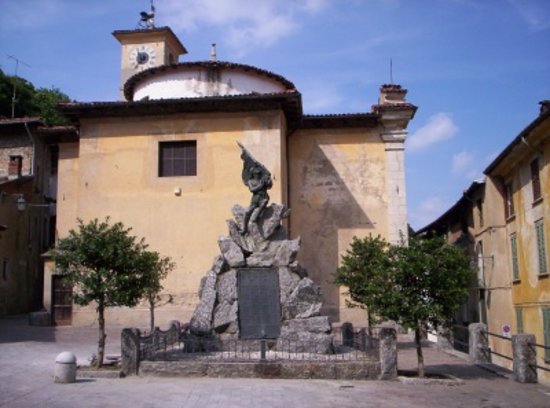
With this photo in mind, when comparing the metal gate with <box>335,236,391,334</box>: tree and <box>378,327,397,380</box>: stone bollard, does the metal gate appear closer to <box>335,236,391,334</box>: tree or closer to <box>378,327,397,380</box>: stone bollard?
<box>335,236,391,334</box>: tree

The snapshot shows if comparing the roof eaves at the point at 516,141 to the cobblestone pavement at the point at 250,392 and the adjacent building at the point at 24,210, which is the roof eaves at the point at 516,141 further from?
the adjacent building at the point at 24,210

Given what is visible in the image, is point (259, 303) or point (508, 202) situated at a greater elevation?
point (508, 202)

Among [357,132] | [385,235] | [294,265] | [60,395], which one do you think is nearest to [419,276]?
[294,265]

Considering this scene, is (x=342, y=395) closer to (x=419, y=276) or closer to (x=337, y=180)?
(x=419, y=276)

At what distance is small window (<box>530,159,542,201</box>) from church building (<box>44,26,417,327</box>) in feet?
19.7

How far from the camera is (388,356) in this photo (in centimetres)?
1195

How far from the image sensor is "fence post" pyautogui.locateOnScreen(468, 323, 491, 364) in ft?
49.5

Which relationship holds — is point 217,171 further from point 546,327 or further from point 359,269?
point 546,327

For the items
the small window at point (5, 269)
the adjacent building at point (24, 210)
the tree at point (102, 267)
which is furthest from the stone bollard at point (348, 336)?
the small window at point (5, 269)

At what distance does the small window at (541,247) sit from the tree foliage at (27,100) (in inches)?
1186

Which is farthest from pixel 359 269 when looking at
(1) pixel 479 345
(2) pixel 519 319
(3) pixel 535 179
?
(2) pixel 519 319

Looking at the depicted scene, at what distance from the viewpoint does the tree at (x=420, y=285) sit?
12.3 metres

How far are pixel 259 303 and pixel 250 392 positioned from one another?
385cm

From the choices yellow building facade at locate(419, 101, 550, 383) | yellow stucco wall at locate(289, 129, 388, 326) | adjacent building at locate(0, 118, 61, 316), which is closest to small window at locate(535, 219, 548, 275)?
yellow building facade at locate(419, 101, 550, 383)
